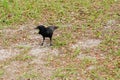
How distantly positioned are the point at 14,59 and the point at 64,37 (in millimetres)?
1743

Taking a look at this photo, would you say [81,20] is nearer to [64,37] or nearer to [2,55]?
[64,37]

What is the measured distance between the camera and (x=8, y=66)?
7.18 metres

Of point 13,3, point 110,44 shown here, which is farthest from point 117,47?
point 13,3

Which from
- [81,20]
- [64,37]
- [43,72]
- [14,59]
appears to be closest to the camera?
[43,72]

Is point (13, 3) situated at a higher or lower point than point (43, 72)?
higher

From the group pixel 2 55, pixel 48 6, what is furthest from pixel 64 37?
pixel 48 6

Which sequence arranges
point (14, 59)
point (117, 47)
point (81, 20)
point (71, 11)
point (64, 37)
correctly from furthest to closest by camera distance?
1. point (71, 11)
2. point (81, 20)
3. point (64, 37)
4. point (117, 47)
5. point (14, 59)

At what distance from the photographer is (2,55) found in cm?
777

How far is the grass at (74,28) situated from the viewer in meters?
6.88

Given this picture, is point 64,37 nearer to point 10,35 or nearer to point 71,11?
point 10,35

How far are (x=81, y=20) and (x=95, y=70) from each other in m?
3.55

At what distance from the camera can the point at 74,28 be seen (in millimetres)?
9469

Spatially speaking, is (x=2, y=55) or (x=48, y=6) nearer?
(x=2, y=55)

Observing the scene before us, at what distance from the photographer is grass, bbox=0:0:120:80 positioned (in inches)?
271
